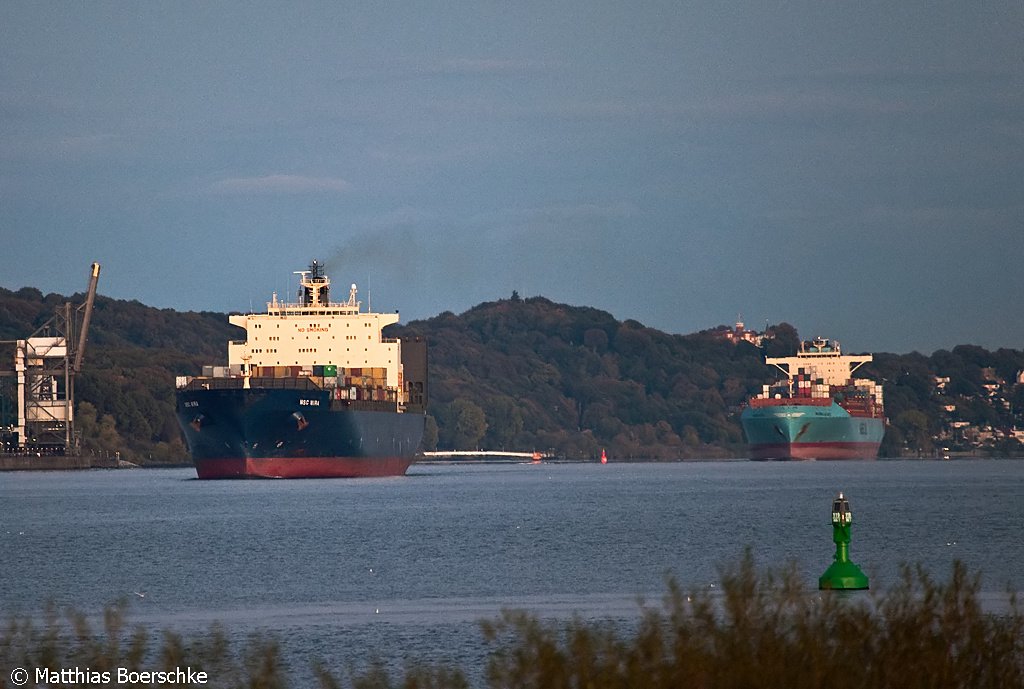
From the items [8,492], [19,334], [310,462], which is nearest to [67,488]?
[8,492]

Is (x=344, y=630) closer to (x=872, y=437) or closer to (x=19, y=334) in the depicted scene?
(x=872, y=437)

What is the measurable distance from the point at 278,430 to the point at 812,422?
70920 millimetres

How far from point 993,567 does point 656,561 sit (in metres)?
5.87

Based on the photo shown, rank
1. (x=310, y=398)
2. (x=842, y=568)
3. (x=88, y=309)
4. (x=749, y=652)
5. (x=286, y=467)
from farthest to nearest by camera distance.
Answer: (x=88, y=309), (x=286, y=467), (x=310, y=398), (x=842, y=568), (x=749, y=652)

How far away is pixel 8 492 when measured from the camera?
7494 cm

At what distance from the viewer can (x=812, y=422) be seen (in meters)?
132

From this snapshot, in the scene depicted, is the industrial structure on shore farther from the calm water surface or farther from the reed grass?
the reed grass

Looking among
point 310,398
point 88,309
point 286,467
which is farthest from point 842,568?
point 88,309

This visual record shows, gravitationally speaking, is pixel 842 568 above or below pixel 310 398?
below

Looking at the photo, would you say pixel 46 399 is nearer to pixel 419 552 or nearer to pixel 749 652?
pixel 419 552

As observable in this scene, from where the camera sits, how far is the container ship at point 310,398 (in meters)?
68.5

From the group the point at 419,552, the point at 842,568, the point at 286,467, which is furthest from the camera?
the point at 286,467

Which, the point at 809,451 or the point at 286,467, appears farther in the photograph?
the point at 809,451

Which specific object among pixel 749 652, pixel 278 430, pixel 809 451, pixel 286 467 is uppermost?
pixel 278 430
